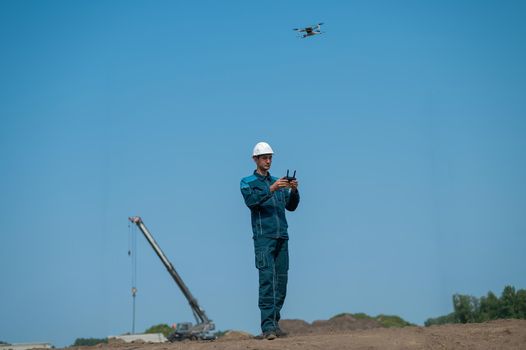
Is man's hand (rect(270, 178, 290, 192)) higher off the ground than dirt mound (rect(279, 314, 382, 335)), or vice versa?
man's hand (rect(270, 178, 290, 192))

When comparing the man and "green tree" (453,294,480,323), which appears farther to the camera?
"green tree" (453,294,480,323)

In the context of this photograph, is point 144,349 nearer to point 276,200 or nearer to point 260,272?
point 260,272

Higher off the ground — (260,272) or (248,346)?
(260,272)

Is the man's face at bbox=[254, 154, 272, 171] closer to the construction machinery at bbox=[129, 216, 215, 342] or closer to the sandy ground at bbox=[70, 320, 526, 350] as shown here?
the sandy ground at bbox=[70, 320, 526, 350]

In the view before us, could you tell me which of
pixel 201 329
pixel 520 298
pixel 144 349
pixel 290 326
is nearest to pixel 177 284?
pixel 201 329

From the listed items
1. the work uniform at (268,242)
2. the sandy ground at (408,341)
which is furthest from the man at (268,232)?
the sandy ground at (408,341)

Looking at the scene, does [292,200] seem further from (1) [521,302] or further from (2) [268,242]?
(1) [521,302]

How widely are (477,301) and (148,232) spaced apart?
19335 millimetres

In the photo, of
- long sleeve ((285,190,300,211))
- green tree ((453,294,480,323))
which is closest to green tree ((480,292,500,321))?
green tree ((453,294,480,323))

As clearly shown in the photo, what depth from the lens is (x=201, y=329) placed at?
4556cm

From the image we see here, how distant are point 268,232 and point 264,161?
1036mm

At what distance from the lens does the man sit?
11.3 metres

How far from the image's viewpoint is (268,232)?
37.6 ft

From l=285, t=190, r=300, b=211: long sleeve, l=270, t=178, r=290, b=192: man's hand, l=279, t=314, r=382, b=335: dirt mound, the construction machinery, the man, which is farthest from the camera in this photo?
the construction machinery
